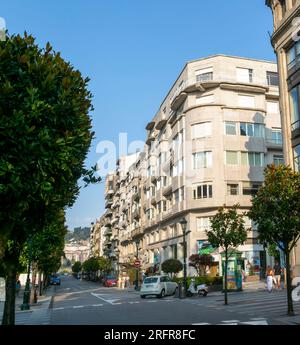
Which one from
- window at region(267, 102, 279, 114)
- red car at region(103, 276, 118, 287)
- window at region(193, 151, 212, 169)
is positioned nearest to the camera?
window at region(193, 151, 212, 169)

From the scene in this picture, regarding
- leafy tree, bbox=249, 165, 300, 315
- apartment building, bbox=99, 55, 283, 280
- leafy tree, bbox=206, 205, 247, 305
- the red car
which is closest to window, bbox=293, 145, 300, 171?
leafy tree, bbox=206, 205, 247, 305

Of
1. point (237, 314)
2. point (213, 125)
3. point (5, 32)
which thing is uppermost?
point (213, 125)

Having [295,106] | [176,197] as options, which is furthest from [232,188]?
[295,106]

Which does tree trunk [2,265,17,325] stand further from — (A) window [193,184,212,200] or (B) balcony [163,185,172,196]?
(B) balcony [163,185,172,196]

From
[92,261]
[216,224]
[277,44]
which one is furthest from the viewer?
[92,261]

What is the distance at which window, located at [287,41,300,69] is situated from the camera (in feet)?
100.0

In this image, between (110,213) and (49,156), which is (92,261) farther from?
(49,156)

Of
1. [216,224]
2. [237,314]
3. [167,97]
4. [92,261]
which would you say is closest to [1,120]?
[237,314]

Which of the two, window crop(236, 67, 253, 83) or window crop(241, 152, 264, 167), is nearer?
window crop(241, 152, 264, 167)

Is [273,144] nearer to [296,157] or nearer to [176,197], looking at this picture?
[176,197]

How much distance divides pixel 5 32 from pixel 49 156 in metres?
3.32

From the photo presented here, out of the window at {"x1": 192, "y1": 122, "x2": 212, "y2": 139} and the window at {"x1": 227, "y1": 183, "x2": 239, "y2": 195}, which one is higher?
the window at {"x1": 192, "y1": 122, "x2": 212, "y2": 139}

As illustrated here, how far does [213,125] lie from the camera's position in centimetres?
4909

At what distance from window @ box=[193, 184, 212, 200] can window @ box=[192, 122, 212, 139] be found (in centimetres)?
546
